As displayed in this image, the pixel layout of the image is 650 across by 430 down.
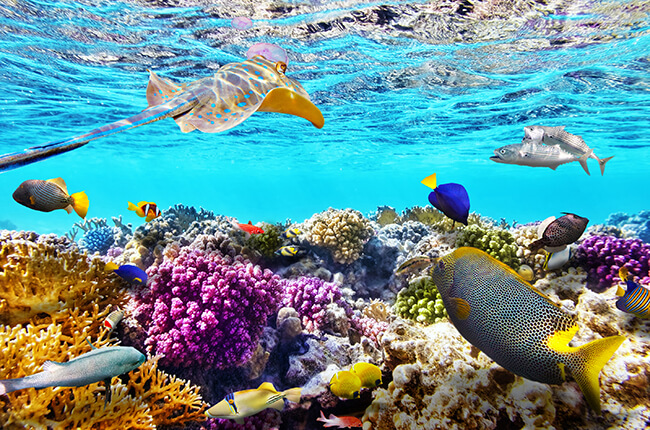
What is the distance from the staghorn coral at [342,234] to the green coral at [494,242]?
238 centimetres

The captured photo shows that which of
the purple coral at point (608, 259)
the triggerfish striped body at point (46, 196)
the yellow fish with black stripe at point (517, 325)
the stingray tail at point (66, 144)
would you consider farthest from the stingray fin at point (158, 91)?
the purple coral at point (608, 259)

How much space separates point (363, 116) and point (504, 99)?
26.8 ft

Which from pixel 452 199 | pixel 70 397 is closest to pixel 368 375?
pixel 452 199

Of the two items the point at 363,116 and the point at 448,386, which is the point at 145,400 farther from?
the point at 363,116

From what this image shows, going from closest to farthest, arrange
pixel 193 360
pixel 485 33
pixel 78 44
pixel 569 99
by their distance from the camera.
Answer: pixel 193 360 < pixel 485 33 < pixel 78 44 < pixel 569 99

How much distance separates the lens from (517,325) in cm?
191

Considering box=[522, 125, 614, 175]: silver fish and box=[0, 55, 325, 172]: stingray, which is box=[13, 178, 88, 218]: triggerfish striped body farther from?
box=[522, 125, 614, 175]: silver fish

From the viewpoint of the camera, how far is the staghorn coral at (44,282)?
3.42m

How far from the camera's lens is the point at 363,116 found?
796 inches

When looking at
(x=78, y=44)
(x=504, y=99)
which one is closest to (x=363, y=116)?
(x=504, y=99)

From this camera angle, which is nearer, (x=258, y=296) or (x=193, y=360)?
(x=193, y=360)

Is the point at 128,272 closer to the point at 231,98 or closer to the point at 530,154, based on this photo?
the point at 231,98

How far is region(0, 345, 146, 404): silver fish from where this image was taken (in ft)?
6.85

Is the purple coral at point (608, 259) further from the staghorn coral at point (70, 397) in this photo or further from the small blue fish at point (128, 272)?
the small blue fish at point (128, 272)
